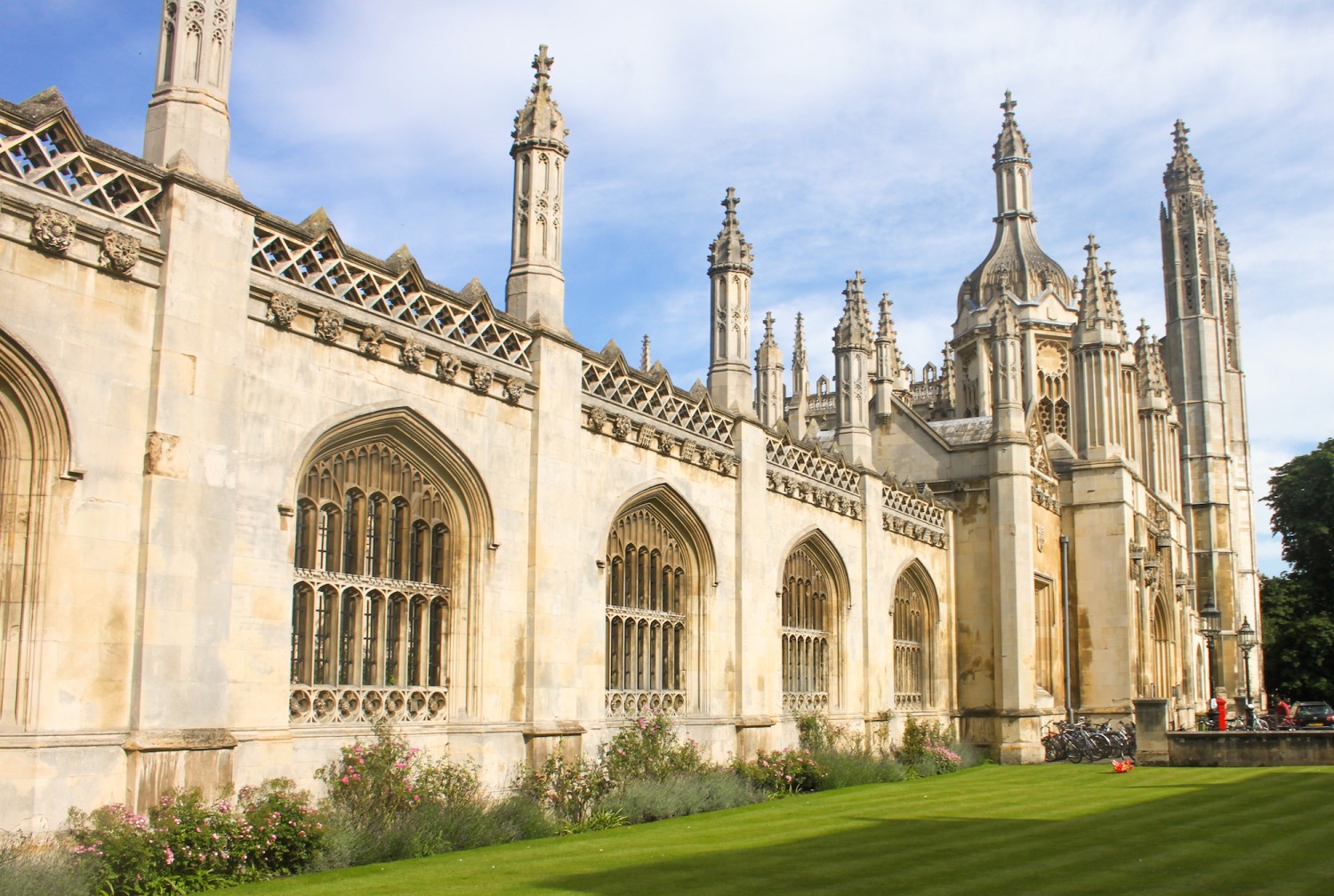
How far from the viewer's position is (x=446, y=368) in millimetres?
13633

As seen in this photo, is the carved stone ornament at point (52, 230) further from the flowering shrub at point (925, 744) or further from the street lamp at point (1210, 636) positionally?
the street lamp at point (1210, 636)

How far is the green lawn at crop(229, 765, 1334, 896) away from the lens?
9758 millimetres

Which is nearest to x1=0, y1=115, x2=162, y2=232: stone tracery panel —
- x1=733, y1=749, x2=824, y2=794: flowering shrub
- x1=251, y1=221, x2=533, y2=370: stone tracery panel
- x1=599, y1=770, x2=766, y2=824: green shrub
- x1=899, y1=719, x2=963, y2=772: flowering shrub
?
x1=251, y1=221, x2=533, y2=370: stone tracery panel

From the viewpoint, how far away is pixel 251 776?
429 inches

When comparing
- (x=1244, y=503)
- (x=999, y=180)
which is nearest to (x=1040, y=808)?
(x=999, y=180)

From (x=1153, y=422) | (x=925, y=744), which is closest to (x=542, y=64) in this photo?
(x=925, y=744)

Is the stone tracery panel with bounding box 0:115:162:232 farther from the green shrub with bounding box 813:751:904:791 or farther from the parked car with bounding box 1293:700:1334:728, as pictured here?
the parked car with bounding box 1293:700:1334:728

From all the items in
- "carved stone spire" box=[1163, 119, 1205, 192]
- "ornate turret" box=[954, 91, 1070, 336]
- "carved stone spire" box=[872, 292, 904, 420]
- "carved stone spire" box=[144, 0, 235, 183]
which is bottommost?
"carved stone spire" box=[144, 0, 235, 183]

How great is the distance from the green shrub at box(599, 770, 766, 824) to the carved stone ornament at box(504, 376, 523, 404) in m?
4.81

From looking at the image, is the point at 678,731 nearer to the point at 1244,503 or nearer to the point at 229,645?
the point at 229,645

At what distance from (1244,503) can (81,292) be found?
3005 inches

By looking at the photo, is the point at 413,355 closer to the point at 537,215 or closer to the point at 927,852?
the point at 537,215

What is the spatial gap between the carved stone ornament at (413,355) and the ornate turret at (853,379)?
1307 cm

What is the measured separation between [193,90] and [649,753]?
9578 millimetres
